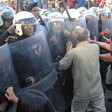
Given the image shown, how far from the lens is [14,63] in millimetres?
1871

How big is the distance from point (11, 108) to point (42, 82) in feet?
1.54

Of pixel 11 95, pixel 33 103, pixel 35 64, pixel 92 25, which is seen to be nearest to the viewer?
pixel 33 103

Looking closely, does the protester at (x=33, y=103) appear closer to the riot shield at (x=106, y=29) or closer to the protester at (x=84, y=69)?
the protester at (x=84, y=69)

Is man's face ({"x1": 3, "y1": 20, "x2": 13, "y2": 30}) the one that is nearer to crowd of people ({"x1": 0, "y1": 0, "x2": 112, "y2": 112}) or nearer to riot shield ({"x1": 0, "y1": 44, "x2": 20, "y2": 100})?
crowd of people ({"x1": 0, "y1": 0, "x2": 112, "y2": 112})

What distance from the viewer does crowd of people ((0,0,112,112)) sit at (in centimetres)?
167

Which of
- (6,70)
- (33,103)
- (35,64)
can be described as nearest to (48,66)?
(35,64)

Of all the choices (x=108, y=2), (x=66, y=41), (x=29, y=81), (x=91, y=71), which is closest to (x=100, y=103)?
(x=91, y=71)

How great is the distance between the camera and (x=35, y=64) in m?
1.97

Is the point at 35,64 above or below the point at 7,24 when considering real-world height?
below

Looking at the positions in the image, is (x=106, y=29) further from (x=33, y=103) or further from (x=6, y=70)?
(x=33, y=103)

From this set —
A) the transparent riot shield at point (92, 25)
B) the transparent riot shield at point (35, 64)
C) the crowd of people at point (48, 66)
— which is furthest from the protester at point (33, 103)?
the transparent riot shield at point (92, 25)

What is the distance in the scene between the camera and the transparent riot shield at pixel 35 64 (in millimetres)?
1870

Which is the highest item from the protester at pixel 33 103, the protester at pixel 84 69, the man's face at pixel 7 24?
the man's face at pixel 7 24

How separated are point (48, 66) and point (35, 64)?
23cm
